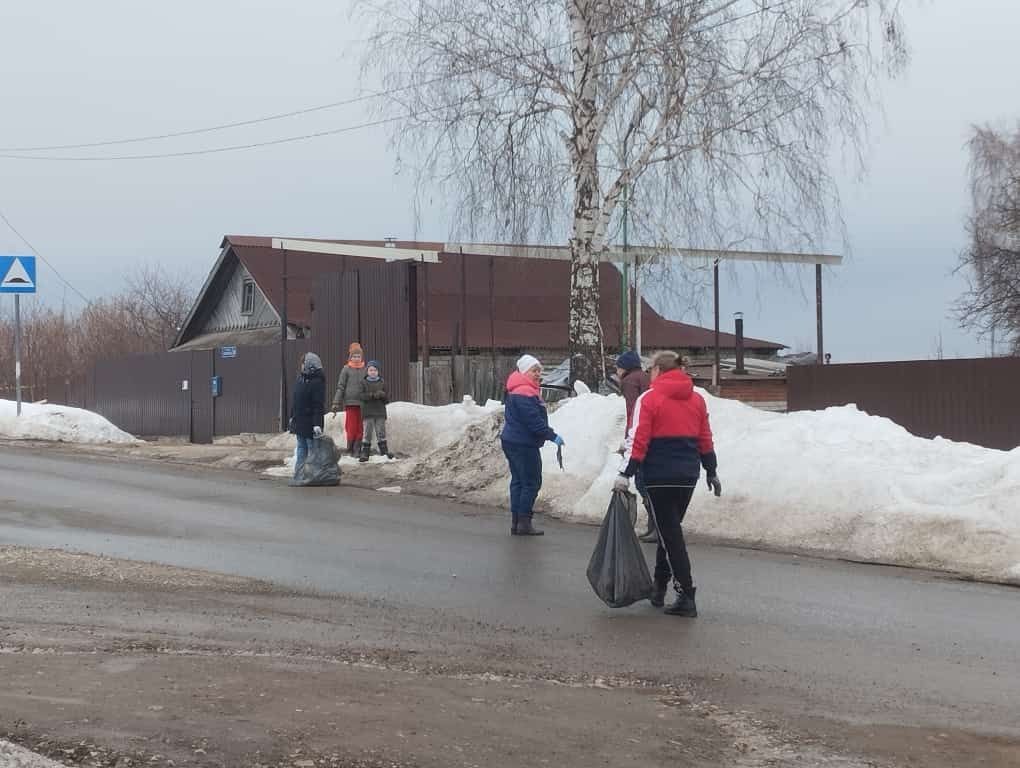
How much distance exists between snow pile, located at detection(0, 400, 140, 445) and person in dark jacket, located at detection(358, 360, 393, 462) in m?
8.72

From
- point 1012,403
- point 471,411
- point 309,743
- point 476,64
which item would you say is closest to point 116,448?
point 471,411

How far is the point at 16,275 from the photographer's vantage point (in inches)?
1005

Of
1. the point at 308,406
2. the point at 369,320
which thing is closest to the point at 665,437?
the point at 308,406

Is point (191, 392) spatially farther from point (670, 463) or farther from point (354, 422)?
point (670, 463)

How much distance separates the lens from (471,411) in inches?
824

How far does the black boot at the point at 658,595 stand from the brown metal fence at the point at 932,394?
34.6 feet

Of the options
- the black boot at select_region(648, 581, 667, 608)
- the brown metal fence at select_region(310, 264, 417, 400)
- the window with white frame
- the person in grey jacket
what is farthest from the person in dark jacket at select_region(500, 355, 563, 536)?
the window with white frame

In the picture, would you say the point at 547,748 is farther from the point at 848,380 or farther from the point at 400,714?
the point at 848,380

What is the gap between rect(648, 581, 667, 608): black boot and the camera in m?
9.22

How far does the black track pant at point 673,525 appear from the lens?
897 centimetres

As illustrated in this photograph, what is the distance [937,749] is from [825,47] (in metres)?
15.6

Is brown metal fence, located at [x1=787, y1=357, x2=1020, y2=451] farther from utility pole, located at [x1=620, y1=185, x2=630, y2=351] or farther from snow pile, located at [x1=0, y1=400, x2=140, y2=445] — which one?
snow pile, located at [x1=0, y1=400, x2=140, y2=445]

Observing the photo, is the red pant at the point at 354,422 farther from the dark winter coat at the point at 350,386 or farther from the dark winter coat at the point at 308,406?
the dark winter coat at the point at 308,406

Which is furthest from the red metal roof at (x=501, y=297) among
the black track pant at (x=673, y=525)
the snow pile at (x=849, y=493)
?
the black track pant at (x=673, y=525)
